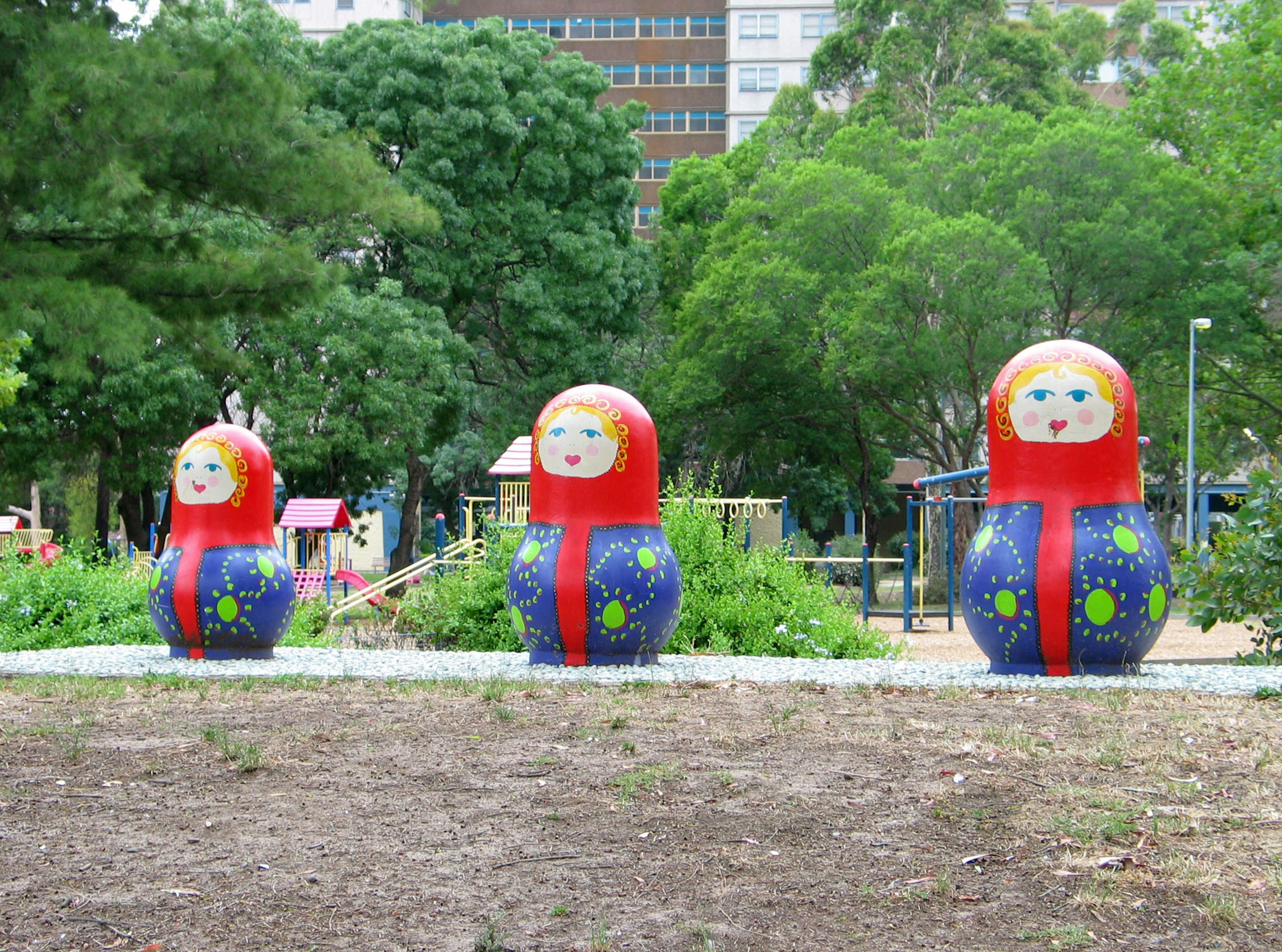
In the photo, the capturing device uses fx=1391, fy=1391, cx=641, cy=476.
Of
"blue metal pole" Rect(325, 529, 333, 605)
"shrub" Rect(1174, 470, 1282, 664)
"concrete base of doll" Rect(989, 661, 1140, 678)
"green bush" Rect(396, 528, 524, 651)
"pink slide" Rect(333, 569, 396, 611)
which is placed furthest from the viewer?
"blue metal pole" Rect(325, 529, 333, 605)

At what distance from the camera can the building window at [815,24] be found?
62.9 m

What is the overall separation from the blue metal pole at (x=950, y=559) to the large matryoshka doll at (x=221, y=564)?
12614mm

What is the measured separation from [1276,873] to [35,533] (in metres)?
40.1

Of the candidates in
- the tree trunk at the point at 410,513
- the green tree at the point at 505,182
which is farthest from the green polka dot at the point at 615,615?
the tree trunk at the point at 410,513

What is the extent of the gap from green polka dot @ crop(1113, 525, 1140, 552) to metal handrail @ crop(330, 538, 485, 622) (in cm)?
803

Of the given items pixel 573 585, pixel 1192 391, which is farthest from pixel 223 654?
pixel 1192 391

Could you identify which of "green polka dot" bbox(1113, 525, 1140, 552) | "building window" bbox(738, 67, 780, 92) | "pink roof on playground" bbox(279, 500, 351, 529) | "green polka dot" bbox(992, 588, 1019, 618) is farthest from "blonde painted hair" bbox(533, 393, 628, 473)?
"building window" bbox(738, 67, 780, 92)

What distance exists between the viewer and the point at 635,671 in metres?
10.7

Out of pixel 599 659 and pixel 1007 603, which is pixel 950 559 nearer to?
pixel 1007 603

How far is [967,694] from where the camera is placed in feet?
29.6

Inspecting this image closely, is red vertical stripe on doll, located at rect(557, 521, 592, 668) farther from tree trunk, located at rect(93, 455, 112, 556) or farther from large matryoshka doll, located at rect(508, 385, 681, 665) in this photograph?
tree trunk, located at rect(93, 455, 112, 556)

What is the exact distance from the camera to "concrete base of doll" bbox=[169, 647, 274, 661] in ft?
39.6

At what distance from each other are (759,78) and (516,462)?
1741 inches

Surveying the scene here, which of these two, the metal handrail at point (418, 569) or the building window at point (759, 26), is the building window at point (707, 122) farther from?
the metal handrail at point (418, 569)
